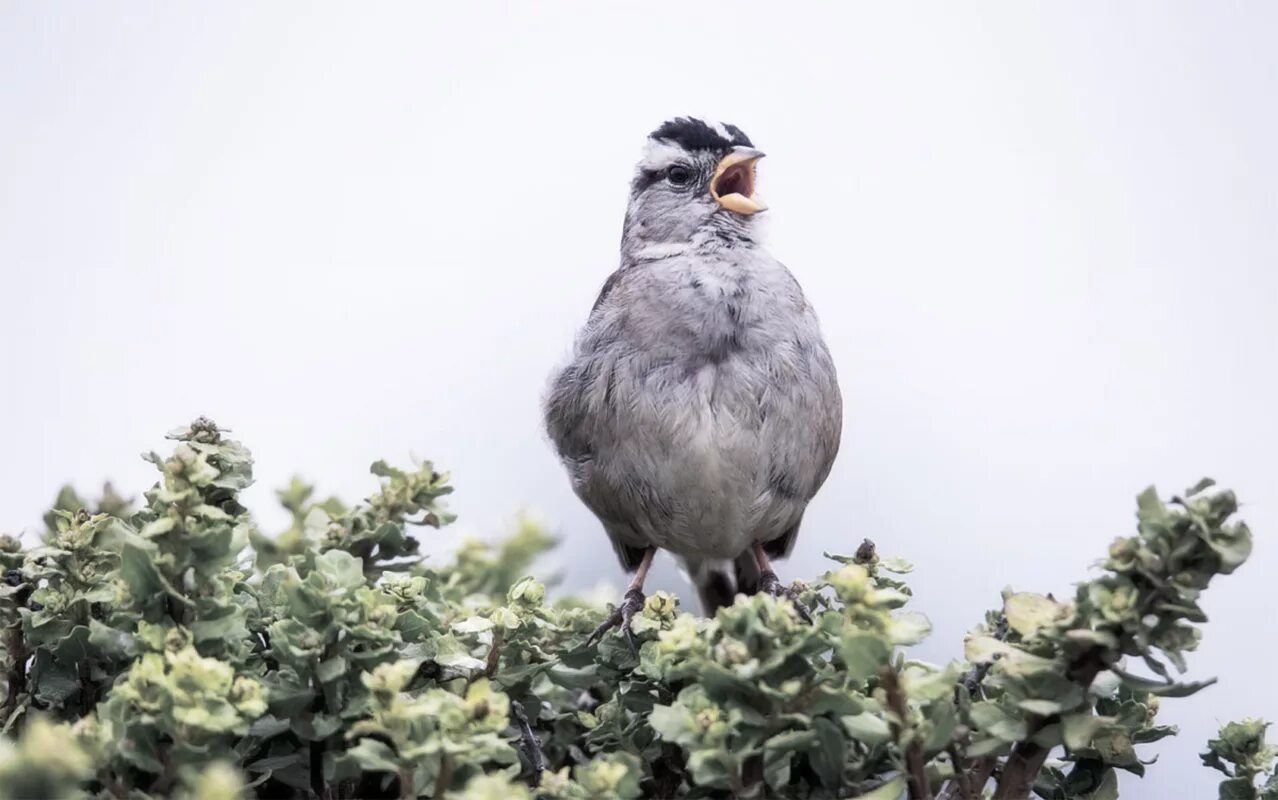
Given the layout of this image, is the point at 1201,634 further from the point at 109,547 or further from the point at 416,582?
the point at 109,547

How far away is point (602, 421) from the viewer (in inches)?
76.6

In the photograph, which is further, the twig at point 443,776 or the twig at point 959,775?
the twig at point 959,775

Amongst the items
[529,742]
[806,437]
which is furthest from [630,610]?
[529,742]

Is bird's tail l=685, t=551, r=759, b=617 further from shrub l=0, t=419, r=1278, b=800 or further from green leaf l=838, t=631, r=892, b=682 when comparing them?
green leaf l=838, t=631, r=892, b=682

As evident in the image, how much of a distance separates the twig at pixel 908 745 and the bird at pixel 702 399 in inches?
A: 31.1

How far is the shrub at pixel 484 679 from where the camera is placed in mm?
904

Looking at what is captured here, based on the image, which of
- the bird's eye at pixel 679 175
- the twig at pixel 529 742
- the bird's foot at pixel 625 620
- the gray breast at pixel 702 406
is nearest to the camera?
the twig at pixel 529 742

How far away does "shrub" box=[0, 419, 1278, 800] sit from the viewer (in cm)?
90

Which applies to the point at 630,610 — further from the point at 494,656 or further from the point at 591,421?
the point at 494,656

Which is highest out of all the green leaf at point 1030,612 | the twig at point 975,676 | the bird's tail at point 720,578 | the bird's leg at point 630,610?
the green leaf at point 1030,612

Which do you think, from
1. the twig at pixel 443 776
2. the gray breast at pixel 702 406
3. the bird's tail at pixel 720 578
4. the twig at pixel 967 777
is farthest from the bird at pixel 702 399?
the twig at pixel 443 776

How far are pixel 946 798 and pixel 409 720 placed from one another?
0.45 metres

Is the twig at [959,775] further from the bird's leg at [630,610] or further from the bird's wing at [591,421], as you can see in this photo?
the bird's wing at [591,421]

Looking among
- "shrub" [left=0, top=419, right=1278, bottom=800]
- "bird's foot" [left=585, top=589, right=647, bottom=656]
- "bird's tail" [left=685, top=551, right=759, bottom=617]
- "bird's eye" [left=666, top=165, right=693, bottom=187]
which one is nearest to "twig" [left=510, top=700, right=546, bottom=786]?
"shrub" [left=0, top=419, right=1278, bottom=800]
